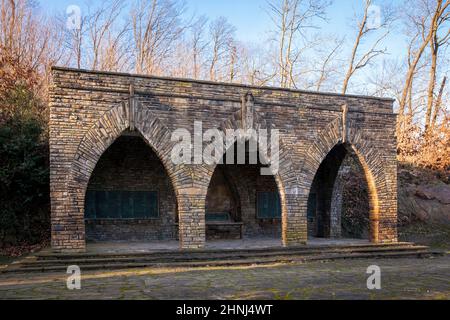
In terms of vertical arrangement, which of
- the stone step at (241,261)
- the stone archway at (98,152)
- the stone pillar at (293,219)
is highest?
the stone archway at (98,152)

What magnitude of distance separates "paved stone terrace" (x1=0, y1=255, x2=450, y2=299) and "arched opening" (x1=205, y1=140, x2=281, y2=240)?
15.6 feet

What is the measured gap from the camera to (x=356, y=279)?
9203 millimetres

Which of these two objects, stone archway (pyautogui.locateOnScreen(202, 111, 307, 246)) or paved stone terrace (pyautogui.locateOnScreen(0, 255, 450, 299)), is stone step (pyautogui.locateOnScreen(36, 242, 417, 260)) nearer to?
stone archway (pyautogui.locateOnScreen(202, 111, 307, 246))

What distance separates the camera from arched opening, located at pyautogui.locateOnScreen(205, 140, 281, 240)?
1616 centimetres

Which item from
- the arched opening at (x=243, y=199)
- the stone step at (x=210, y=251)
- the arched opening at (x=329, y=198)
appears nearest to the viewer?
the stone step at (x=210, y=251)

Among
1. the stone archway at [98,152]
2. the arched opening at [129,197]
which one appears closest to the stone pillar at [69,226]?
the stone archway at [98,152]

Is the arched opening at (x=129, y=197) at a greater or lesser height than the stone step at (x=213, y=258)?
greater

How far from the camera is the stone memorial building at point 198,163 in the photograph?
11.4 m

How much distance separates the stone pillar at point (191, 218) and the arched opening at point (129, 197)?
3028 mm

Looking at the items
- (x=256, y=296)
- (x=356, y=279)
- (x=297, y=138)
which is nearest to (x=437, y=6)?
(x=297, y=138)

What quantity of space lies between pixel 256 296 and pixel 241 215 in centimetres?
877

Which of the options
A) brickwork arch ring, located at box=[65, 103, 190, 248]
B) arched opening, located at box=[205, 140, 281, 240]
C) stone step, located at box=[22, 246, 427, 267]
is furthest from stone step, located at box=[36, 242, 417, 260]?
arched opening, located at box=[205, 140, 281, 240]

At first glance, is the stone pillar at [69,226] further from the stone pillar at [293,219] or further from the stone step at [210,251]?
the stone pillar at [293,219]

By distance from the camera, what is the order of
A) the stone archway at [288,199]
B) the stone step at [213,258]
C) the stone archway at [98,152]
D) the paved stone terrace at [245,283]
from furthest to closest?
1. the stone archway at [288,199]
2. the stone archway at [98,152]
3. the stone step at [213,258]
4. the paved stone terrace at [245,283]
